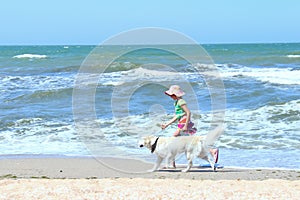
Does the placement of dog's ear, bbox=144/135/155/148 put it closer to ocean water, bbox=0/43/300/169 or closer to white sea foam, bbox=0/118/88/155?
ocean water, bbox=0/43/300/169

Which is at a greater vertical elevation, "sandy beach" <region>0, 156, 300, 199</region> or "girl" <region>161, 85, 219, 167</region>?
"girl" <region>161, 85, 219, 167</region>

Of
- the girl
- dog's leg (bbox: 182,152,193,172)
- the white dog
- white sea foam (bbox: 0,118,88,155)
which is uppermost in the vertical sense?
the girl

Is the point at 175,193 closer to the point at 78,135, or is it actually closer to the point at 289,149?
the point at 289,149

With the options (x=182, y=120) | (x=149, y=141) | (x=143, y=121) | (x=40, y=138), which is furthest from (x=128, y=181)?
(x=143, y=121)

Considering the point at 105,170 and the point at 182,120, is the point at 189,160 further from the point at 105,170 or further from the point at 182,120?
the point at 105,170

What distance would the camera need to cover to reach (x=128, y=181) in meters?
6.49

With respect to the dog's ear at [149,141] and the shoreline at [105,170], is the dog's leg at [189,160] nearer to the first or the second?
the shoreline at [105,170]

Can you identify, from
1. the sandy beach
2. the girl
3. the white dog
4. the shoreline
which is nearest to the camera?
the sandy beach

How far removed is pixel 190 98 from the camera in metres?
16.7

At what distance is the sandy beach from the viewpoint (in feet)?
18.0

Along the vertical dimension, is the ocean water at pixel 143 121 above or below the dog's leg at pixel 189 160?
below

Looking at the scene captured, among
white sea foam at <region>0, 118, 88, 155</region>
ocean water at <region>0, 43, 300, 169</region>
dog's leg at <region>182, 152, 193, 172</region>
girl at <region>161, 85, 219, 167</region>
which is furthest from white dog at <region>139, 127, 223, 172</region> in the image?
white sea foam at <region>0, 118, 88, 155</region>

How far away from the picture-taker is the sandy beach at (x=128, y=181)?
216 inches

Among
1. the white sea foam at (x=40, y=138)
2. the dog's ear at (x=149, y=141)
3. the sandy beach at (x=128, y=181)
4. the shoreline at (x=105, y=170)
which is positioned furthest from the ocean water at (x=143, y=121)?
the dog's ear at (x=149, y=141)
